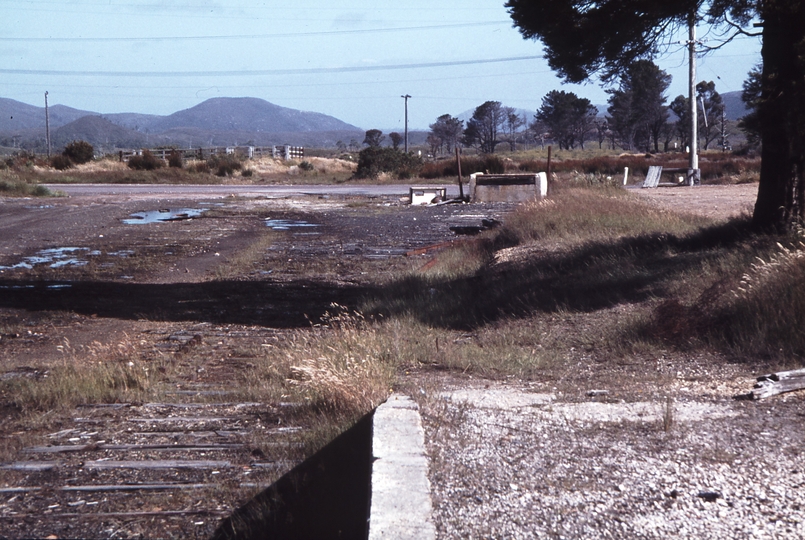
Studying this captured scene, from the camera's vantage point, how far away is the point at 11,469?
4.88m

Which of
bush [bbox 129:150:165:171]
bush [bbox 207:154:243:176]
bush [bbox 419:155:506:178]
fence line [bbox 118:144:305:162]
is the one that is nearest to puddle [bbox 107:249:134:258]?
bush [bbox 419:155:506:178]

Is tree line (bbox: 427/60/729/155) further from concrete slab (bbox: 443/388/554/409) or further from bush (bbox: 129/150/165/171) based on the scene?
concrete slab (bbox: 443/388/554/409)

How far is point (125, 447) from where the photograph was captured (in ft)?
17.1

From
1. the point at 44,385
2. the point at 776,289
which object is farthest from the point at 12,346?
the point at 776,289

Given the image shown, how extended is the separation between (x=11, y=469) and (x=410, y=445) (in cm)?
254

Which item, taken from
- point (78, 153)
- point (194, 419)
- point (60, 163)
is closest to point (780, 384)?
point (194, 419)

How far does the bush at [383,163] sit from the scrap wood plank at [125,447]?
151 feet

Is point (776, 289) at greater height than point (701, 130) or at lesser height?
lesser

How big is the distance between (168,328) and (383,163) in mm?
43296

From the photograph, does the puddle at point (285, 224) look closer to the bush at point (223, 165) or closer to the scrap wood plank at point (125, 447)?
the scrap wood plank at point (125, 447)

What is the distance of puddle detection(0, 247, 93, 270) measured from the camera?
1452 centimetres

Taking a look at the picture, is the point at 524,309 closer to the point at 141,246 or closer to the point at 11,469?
the point at 11,469

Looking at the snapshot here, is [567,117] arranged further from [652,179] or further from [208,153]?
[652,179]

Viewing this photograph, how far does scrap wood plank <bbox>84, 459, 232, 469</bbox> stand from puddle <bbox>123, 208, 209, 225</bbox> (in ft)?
62.7
